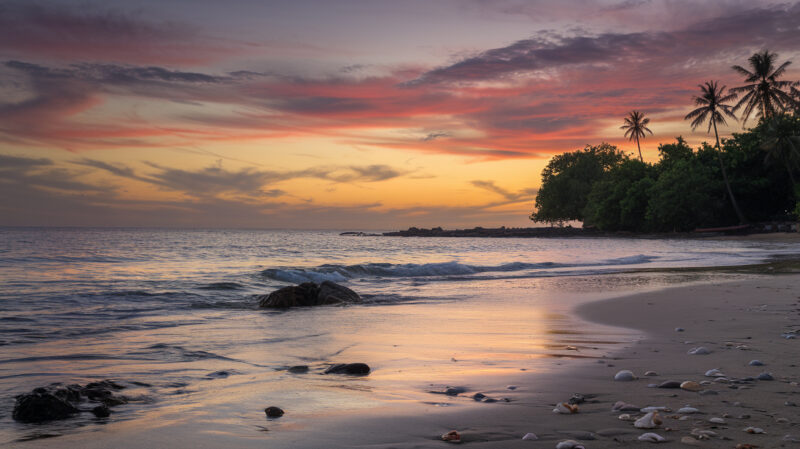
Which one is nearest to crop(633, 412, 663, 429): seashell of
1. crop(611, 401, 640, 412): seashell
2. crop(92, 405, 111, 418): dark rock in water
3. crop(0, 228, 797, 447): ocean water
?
crop(611, 401, 640, 412): seashell

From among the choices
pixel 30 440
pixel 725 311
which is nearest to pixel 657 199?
pixel 725 311

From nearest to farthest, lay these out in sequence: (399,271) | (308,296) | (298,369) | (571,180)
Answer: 1. (298,369)
2. (308,296)
3. (399,271)
4. (571,180)

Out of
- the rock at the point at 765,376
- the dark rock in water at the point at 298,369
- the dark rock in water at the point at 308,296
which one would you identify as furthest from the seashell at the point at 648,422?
the dark rock in water at the point at 308,296

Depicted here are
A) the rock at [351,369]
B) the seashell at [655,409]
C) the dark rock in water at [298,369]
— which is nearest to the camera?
the seashell at [655,409]

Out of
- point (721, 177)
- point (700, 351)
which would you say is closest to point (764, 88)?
point (721, 177)

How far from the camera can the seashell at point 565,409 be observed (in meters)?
3.52

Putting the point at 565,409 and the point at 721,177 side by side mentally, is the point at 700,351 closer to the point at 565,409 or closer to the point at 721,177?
the point at 565,409

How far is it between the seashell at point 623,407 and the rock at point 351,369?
7.19 ft

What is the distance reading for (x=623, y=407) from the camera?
3.53 meters

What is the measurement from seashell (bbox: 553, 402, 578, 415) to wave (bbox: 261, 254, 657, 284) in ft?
50.3

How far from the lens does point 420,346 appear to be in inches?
254

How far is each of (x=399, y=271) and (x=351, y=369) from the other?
16547 mm

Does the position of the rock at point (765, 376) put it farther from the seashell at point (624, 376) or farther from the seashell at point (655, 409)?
the seashell at point (655, 409)

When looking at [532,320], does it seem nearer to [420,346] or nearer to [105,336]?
[420,346]
